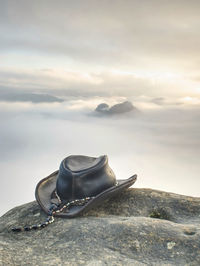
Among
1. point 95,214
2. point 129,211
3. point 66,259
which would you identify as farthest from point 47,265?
point 129,211

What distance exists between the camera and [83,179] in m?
5.97

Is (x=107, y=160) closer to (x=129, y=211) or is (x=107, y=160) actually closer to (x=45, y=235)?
(x=129, y=211)

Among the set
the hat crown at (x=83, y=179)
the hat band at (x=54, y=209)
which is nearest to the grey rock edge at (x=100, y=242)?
the hat band at (x=54, y=209)

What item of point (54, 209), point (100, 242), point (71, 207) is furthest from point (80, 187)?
point (100, 242)

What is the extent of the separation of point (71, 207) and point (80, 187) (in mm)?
346

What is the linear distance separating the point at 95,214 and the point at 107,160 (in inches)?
38.3

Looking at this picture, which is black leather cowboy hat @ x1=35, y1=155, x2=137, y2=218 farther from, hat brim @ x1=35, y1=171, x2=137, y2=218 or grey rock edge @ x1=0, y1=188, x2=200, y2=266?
grey rock edge @ x1=0, y1=188, x2=200, y2=266

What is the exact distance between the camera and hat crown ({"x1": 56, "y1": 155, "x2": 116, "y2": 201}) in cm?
595

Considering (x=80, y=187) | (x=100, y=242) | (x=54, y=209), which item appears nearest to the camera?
(x=100, y=242)

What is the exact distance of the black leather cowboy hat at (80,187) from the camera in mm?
5879

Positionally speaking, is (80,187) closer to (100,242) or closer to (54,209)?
(54,209)

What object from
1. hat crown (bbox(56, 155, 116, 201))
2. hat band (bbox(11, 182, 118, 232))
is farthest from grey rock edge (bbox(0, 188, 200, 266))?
hat crown (bbox(56, 155, 116, 201))

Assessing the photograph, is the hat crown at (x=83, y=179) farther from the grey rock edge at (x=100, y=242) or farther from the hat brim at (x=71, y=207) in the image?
the grey rock edge at (x=100, y=242)

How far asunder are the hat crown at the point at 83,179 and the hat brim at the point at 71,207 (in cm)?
14
